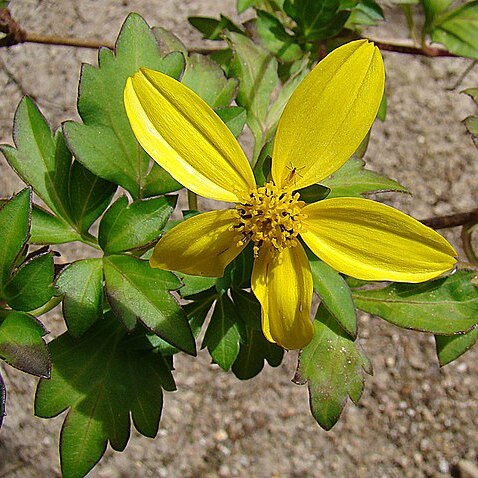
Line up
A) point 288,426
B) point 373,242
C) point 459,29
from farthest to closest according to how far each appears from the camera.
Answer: point 288,426
point 459,29
point 373,242

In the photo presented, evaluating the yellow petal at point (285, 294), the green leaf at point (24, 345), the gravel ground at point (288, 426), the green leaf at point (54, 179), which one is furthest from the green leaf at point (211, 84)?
the gravel ground at point (288, 426)

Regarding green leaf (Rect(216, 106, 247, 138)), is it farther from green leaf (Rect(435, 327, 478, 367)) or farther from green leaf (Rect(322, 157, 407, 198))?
green leaf (Rect(435, 327, 478, 367))

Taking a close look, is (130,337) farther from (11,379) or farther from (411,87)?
(411,87)

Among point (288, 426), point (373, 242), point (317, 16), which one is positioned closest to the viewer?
point (373, 242)

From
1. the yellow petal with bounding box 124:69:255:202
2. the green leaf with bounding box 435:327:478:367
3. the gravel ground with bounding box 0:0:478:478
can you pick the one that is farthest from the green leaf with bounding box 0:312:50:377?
the gravel ground with bounding box 0:0:478:478

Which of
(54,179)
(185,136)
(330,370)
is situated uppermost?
(185,136)

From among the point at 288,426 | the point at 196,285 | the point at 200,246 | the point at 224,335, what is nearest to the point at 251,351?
the point at 224,335

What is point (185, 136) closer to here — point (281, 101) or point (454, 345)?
point (281, 101)
